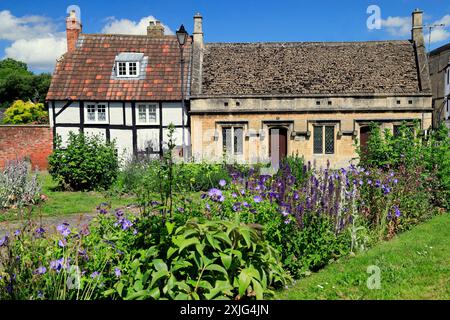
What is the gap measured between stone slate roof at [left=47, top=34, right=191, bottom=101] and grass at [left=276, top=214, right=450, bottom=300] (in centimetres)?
1764

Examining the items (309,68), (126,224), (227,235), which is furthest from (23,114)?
(227,235)

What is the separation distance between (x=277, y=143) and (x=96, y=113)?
32.2 feet

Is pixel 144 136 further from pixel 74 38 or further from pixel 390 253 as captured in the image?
pixel 390 253

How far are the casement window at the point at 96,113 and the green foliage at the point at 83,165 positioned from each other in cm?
752

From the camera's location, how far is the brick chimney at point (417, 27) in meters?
26.0

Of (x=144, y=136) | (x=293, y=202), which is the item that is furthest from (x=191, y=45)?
(x=293, y=202)

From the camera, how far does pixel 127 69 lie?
24.3 m

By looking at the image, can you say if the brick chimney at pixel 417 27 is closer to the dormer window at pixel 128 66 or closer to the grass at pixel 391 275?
the dormer window at pixel 128 66

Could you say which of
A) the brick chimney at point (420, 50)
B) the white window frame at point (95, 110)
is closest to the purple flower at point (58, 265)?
the white window frame at point (95, 110)

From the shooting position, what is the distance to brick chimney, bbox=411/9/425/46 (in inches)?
1022

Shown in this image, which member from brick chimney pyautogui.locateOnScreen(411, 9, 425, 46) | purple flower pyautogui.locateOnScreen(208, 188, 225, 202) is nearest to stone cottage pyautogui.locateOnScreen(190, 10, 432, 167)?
brick chimney pyautogui.locateOnScreen(411, 9, 425, 46)

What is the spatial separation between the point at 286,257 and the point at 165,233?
6.85 feet

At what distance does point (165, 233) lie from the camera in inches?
196

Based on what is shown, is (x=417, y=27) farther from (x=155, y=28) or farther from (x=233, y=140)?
(x=155, y=28)
